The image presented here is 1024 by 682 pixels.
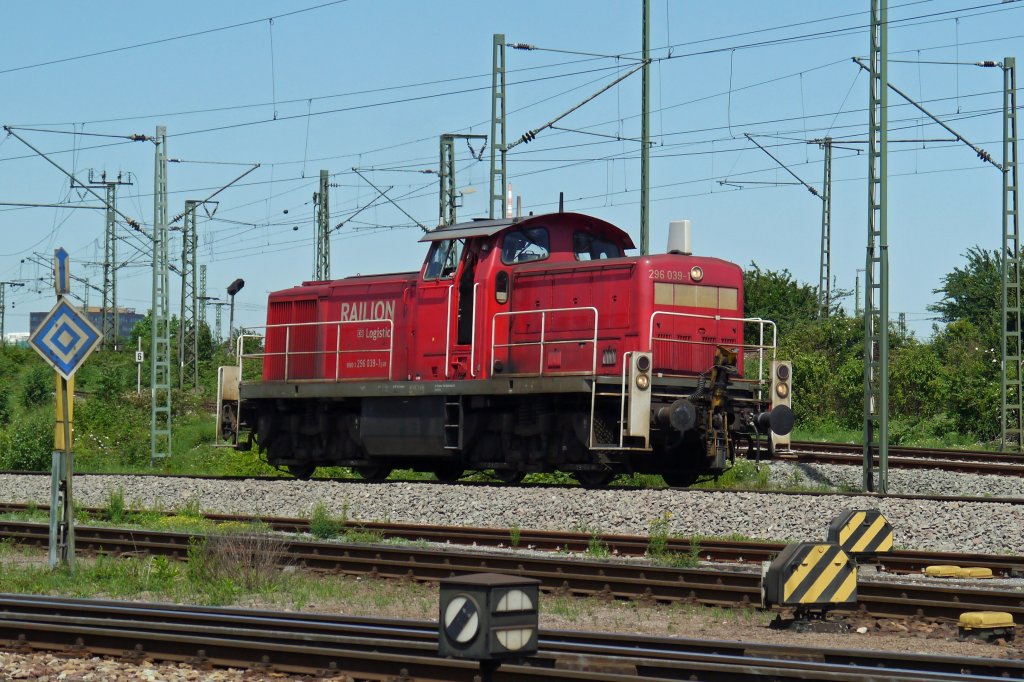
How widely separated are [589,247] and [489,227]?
144 centimetres

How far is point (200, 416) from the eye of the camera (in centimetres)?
4091

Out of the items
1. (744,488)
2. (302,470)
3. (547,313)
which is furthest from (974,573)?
(302,470)

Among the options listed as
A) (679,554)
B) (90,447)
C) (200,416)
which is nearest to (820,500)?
(679,554)

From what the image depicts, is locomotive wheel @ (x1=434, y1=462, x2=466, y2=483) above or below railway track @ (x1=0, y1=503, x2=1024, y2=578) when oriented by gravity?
above

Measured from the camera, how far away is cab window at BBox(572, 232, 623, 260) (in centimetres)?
1858

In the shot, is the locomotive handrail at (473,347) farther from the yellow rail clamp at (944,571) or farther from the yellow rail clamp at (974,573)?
the yellow rail clamp at (974,573)

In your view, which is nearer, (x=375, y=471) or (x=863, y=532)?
(x=863, y=532)

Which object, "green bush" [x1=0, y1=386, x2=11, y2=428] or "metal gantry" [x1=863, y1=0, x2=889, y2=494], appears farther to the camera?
"green bush" [x1=0, y1=386, x2=11, y2=428]

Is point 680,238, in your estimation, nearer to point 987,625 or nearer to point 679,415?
point 679,415

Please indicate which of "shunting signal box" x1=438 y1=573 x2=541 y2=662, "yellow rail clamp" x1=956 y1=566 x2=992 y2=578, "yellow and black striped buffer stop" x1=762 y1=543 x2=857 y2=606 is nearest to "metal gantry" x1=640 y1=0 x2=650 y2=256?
"yellow rail clamp" x1=956 y1=566 x2=992 y2=578

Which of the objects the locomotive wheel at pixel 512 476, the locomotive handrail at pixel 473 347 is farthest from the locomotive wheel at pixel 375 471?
the locomotive handrail at pixel 473 347

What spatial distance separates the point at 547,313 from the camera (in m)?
18.2

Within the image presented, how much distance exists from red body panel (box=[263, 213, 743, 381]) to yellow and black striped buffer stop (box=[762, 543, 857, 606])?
7.12 metres

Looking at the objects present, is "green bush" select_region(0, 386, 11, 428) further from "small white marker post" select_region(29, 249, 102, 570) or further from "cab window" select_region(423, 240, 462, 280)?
"small white marker post" select_region(29, 249, 102, 570)
